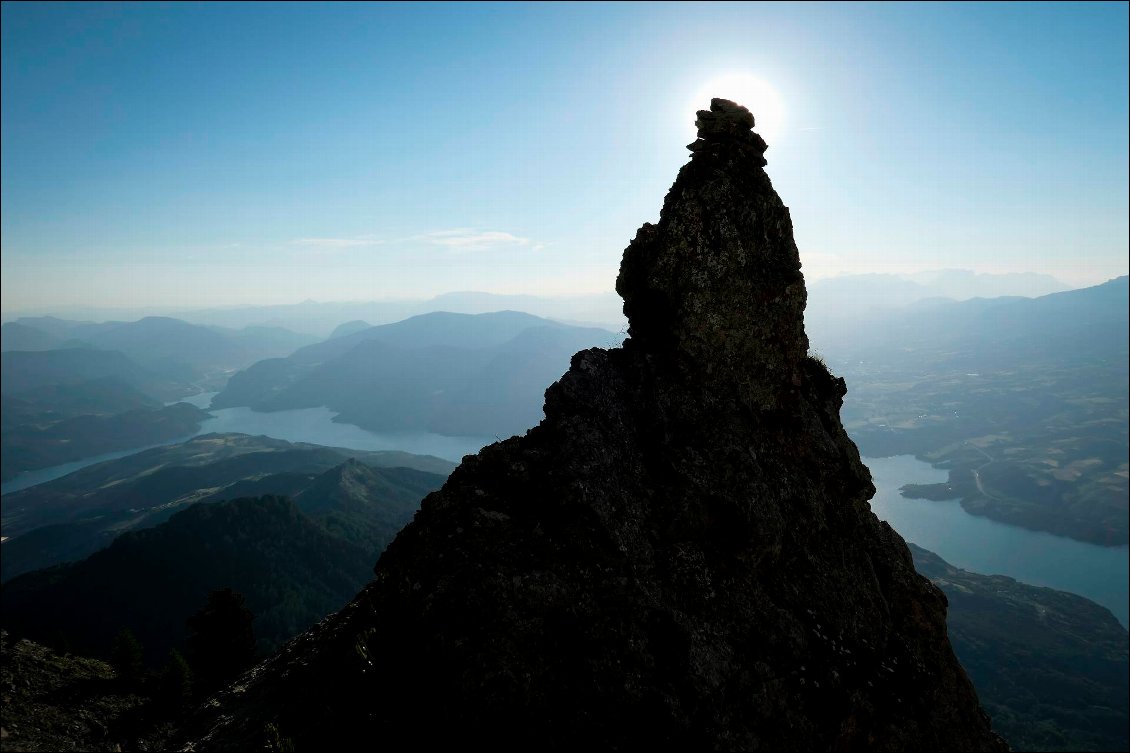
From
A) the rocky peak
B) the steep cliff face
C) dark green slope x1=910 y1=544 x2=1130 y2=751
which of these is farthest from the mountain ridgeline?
dark green slope x1=910 y1=544 x2=1130 y2=751

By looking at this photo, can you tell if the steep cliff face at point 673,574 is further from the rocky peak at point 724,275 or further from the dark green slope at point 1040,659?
the dark green slope at point 1040,659

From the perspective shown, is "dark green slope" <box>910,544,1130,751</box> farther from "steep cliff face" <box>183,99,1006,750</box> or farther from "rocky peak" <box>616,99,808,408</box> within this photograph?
"rocky peak" <box>616,99,808,408</box>

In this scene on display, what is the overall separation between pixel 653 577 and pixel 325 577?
160027mm

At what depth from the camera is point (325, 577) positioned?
495 ft

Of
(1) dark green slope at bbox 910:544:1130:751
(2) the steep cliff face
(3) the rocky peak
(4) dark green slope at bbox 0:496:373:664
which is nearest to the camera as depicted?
(2) the steep cliff face

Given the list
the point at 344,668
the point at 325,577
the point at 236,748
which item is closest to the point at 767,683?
the point at 344,668

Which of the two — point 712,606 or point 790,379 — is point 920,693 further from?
point 790,379

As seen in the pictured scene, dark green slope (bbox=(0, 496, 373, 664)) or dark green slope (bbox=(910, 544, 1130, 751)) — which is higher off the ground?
dark green slope (bbox=(0, 496, 373, 664))

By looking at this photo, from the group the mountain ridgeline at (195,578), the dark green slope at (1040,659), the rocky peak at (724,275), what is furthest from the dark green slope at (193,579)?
the dark green slope at (1040,659)

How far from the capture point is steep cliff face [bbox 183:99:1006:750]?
12.8 metres

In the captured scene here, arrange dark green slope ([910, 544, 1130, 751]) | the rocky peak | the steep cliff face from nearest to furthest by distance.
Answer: the steep cliff face → the rocky peak → dark green slope ([910, 544, 1130, 751])

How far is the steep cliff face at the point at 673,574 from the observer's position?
1281cm

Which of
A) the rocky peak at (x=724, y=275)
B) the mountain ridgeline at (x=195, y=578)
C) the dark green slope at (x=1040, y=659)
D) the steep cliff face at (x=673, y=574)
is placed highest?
the rocky peak at (x=724, y=275)

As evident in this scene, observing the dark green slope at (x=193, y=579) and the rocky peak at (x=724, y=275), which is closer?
the rocky peak at (x=724, y=275)
